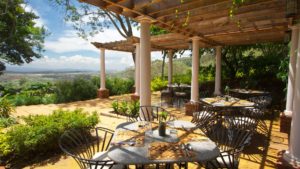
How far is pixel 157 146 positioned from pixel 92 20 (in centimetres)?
1363

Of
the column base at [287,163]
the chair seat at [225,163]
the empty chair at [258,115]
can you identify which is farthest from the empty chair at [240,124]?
the chair seat at [225,163]

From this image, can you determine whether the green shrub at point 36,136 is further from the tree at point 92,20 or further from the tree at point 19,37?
the tree at point 19,37

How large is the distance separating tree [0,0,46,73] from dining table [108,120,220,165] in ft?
46.3

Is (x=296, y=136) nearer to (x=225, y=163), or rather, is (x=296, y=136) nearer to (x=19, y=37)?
(x=225, y=163)

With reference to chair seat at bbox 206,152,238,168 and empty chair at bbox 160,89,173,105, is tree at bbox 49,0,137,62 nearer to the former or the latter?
empty chair at bbox 160,89,173,105

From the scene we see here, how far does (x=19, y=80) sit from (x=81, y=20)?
9.52m

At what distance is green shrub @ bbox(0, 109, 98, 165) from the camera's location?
3.54m

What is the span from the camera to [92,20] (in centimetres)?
1420

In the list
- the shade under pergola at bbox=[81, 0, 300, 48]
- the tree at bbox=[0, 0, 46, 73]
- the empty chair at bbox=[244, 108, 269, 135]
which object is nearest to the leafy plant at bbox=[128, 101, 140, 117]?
the shade under pergola at bbox=[81, 0, 300, 48]

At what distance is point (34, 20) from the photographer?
15938mm

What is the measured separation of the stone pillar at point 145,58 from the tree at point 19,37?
12.0m

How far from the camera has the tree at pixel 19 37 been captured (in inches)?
542

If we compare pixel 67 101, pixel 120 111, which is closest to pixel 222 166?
pixel 120 111

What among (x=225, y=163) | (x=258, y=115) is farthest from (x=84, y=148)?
(x=258, y=115)
